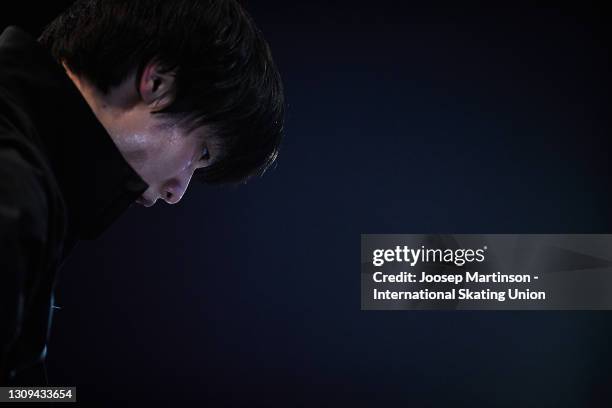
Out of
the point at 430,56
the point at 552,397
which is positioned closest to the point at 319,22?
the point at 430,56

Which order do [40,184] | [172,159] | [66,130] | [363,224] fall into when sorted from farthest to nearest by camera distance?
[363,224], [172,159], [66,130], [40,184]

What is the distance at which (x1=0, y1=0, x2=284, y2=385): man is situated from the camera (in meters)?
0.34

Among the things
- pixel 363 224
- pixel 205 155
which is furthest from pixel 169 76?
pixel 363 224

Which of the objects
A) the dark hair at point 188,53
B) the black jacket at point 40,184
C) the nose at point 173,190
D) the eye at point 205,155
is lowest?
the black jacket at point 40,184

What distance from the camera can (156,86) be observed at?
46 cm

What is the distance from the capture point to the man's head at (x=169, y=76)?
47 centimetres

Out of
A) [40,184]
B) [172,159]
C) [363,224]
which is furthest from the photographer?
[363,224]

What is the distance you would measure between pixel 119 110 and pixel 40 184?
223mm

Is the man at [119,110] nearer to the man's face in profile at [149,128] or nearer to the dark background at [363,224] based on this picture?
the man's face in profile at [149,128]

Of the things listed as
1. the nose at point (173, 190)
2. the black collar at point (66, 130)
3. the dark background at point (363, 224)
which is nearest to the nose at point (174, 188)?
the nose at point (173, 190)

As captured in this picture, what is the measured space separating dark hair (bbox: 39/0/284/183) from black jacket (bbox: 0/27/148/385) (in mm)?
81

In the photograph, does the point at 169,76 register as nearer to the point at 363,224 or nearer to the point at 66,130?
the point at 66,130

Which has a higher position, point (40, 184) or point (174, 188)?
point (174, 188)

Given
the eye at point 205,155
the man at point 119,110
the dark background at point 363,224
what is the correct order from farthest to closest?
1. the dark background at point 363,224
2. the eye at point 205,155
3. the man at point 119,110
